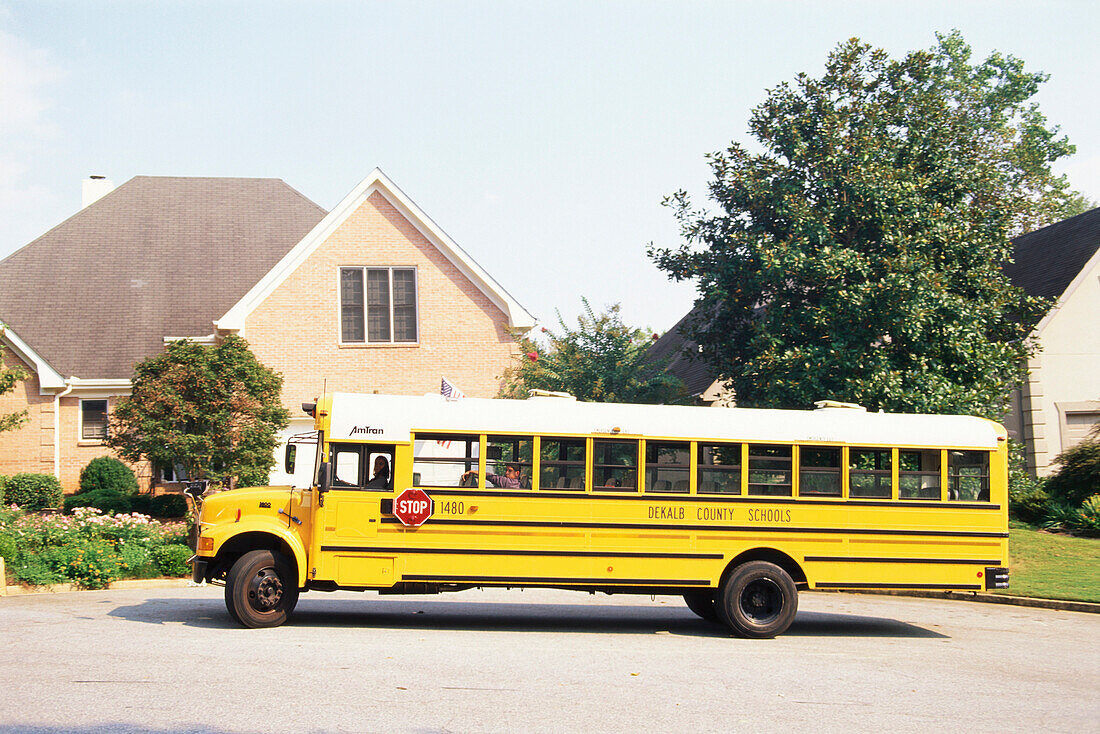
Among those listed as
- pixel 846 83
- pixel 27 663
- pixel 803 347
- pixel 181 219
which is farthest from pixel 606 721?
pixel 181 219

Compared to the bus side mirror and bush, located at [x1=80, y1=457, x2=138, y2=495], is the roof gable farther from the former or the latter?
the bus side mirror

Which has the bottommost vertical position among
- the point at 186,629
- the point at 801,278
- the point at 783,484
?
the point at 186,629

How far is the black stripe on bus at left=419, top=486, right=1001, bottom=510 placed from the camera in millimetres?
12180

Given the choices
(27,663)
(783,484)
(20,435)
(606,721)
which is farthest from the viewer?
(20,435)

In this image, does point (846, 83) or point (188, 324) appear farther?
point (188, 324)

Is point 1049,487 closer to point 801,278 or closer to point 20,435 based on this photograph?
point 801,278

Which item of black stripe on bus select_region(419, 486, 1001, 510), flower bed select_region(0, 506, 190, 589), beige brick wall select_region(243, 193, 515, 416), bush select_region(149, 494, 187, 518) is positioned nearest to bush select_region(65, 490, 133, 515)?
bush select_region(149, 494, 187, 518)

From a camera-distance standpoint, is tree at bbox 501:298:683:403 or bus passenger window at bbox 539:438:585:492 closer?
bus passenger window at bbox 539:438:585:492

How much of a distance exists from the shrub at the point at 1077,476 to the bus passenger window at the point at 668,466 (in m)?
13.5

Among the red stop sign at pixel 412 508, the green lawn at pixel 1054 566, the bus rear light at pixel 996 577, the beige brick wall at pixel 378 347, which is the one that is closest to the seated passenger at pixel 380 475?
the red stop sign at pixel 412 508

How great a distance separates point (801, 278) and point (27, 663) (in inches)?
600

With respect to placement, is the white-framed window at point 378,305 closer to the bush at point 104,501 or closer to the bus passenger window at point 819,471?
the bush at point 104,501

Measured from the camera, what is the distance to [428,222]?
88.8ft

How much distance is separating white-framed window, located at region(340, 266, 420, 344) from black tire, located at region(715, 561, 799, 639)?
16.3 meters
